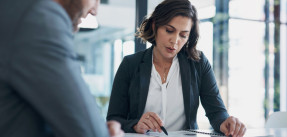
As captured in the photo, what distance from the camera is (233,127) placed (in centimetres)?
179

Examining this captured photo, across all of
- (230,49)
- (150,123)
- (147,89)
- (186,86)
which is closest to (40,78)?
(150,123)

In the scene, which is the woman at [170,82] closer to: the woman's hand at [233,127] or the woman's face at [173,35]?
the woman's face at [173,35]

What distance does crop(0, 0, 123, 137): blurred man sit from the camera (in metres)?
0.70

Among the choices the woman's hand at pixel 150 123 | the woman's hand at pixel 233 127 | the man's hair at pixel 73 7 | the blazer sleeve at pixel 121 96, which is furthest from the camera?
the blazer sleeve at pixel 121 96

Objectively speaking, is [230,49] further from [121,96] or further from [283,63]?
[121,96]

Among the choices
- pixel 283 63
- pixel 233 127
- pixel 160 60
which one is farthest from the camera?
pixel 283 63

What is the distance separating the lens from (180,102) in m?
2.16

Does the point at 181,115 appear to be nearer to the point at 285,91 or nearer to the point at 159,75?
the point at 159,75

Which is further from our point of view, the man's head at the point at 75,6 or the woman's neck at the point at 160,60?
the woman's neck at the point at 160,60

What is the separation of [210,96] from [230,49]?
3.07 m

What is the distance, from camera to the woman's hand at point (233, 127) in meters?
1.76

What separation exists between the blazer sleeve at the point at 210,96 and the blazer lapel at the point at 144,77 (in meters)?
0.36

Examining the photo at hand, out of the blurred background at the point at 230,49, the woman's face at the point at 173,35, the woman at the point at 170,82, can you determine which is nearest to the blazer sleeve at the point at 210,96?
the woman at the point at 170,82

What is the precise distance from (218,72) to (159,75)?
293cm
